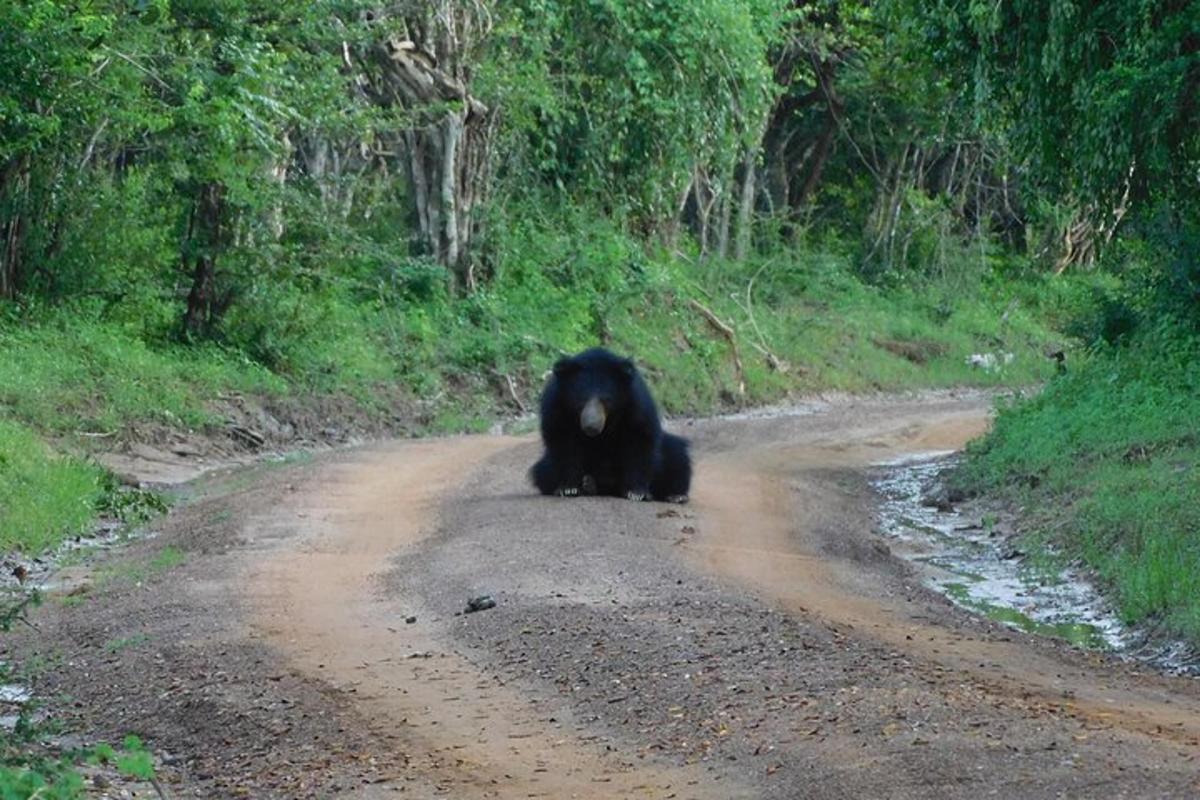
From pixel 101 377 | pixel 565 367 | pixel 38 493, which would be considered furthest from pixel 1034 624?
pixel 101 377

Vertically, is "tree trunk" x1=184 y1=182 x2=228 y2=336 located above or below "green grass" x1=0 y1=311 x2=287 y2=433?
above

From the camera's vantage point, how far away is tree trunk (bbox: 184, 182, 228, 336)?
920 inches

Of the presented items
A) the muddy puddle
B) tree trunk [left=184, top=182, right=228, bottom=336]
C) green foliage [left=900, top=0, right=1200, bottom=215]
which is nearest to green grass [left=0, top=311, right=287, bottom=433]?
tree trunk [left=184, top=182, right=228, bottom=336]

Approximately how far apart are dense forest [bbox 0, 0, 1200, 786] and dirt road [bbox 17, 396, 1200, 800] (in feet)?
7.12

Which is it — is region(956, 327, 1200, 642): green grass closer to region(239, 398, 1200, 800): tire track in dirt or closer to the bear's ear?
region(239, 398, 1200, 800): tire track in dirt

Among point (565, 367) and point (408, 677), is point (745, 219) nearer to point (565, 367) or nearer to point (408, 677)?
point (565, 367)

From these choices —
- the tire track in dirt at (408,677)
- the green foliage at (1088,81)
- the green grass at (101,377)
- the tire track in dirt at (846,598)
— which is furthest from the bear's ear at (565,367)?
the green grass at (101,377)

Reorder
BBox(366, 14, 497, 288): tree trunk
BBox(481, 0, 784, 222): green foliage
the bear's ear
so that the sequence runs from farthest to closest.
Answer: BBox(481, 0, 784, 222): green foliage, BBox(366, 14, 497, 288): tree trunk, the bear's ear

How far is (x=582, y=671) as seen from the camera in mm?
8938

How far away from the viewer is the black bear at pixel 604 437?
15.6 metres

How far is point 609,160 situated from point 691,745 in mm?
26911

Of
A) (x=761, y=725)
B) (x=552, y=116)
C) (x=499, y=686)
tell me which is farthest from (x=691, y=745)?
(x=552, y=116)

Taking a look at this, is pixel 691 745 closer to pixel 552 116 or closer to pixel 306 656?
pixel 306 656

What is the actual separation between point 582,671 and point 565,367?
6.82 metres
